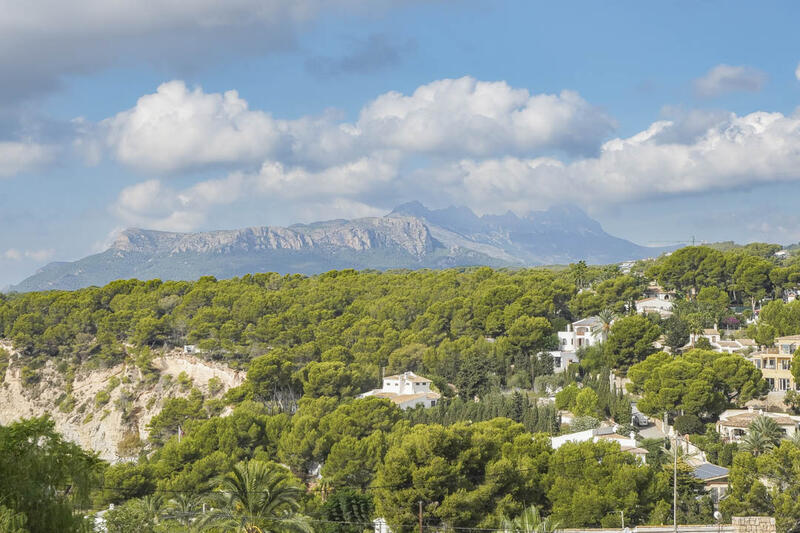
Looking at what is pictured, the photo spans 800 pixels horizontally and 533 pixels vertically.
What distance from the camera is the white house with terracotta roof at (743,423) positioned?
36088 millimetres

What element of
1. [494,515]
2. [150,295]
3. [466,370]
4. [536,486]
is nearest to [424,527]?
[494,515]

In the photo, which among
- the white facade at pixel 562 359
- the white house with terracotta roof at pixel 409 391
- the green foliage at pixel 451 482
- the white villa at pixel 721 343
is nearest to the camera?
the green foliage at pixel 451 482

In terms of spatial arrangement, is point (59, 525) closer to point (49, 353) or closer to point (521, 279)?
point (521, 279)

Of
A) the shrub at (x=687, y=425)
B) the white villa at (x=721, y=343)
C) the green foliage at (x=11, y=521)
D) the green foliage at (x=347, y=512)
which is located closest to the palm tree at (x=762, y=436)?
the shrub at (x=687, y=425)

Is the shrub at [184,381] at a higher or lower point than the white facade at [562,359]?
lower

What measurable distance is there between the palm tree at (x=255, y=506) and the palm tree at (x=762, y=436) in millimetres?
20805

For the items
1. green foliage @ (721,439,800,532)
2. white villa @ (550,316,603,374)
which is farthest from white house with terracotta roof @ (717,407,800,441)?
white villa @ (550,316,603,374)

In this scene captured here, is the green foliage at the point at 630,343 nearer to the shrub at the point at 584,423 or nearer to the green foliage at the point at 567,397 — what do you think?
the green foliage at the point at 567,397

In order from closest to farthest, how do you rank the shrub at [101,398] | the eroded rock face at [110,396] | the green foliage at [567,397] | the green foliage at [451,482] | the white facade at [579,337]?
the green foliage at [451,482]
the green foliage at [567,397]
the white facade at [579,337]
the eroded rock face at [110,396]
the shrub at [101,398]

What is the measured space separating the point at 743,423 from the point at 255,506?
84.7 ft

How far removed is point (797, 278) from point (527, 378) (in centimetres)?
2276

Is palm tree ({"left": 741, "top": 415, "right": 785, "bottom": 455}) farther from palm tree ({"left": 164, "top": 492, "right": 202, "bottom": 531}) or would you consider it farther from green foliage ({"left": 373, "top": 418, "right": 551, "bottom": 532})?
palm tree ({"left": 164, "top": 492, "right": 202, "bottom": 531})

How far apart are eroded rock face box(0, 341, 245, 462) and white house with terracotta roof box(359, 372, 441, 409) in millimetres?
12656

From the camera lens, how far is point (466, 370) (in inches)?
1925
